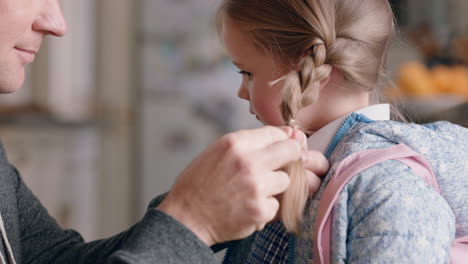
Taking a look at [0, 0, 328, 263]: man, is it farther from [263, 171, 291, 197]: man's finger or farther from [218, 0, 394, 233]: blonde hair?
[218, 0, 394, 233]: blonde hair

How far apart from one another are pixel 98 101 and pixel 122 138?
0.27 meters

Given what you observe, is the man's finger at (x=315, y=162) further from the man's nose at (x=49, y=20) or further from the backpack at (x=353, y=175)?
the man's nose at (x=49, y=20)

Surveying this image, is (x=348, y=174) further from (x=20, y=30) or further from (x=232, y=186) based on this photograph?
(x=20, y=30)

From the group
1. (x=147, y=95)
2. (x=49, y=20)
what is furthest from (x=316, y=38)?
(x=147, y=95)

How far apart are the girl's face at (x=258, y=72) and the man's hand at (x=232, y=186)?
0.24 m

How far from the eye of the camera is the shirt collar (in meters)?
0.88

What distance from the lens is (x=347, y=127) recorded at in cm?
87

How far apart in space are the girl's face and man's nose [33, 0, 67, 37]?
0.92 ft

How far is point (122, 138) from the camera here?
12.3 feet

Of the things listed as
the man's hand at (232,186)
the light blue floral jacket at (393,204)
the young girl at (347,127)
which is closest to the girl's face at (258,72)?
the young girl at (347,127)

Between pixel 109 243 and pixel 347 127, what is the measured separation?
436mm

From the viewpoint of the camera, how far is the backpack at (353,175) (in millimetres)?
744

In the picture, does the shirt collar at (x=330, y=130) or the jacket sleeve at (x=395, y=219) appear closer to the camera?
the jacket sleeve at (x=395, y=219)

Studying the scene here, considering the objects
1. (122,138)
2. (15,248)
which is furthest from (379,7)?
(122,138)
